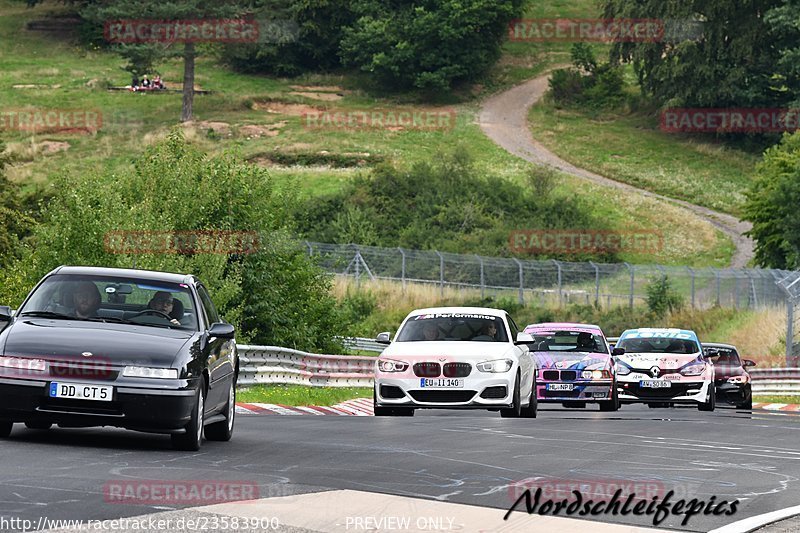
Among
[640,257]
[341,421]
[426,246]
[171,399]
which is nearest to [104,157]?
[426,246]

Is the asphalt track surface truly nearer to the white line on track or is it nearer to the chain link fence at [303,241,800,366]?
the white line on track

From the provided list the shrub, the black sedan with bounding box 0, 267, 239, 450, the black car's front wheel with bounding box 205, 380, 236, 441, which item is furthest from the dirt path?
the black sedan with bounding box 0, 267, 239, 450

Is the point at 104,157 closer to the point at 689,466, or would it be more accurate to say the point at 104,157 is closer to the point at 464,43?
the point at 464,43

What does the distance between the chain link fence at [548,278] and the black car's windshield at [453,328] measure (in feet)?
104

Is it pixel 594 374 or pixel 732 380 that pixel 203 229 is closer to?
pixel 732 380

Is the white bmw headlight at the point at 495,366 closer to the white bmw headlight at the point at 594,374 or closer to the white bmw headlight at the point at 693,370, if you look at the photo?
the white bmw headlight at the point at 594,374

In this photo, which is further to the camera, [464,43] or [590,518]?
[464,43]

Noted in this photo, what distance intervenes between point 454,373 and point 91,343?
7.28 meters

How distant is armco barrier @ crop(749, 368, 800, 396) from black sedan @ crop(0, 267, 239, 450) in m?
24.5

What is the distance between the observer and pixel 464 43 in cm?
11625

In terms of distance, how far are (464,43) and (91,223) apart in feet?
283

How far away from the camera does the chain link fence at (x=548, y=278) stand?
53375mm

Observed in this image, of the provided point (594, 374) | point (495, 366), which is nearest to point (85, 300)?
point (495, 366)

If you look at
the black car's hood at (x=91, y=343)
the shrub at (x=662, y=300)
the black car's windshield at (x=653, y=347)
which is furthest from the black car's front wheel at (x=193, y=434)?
the shrub at (x=662, y=300)
